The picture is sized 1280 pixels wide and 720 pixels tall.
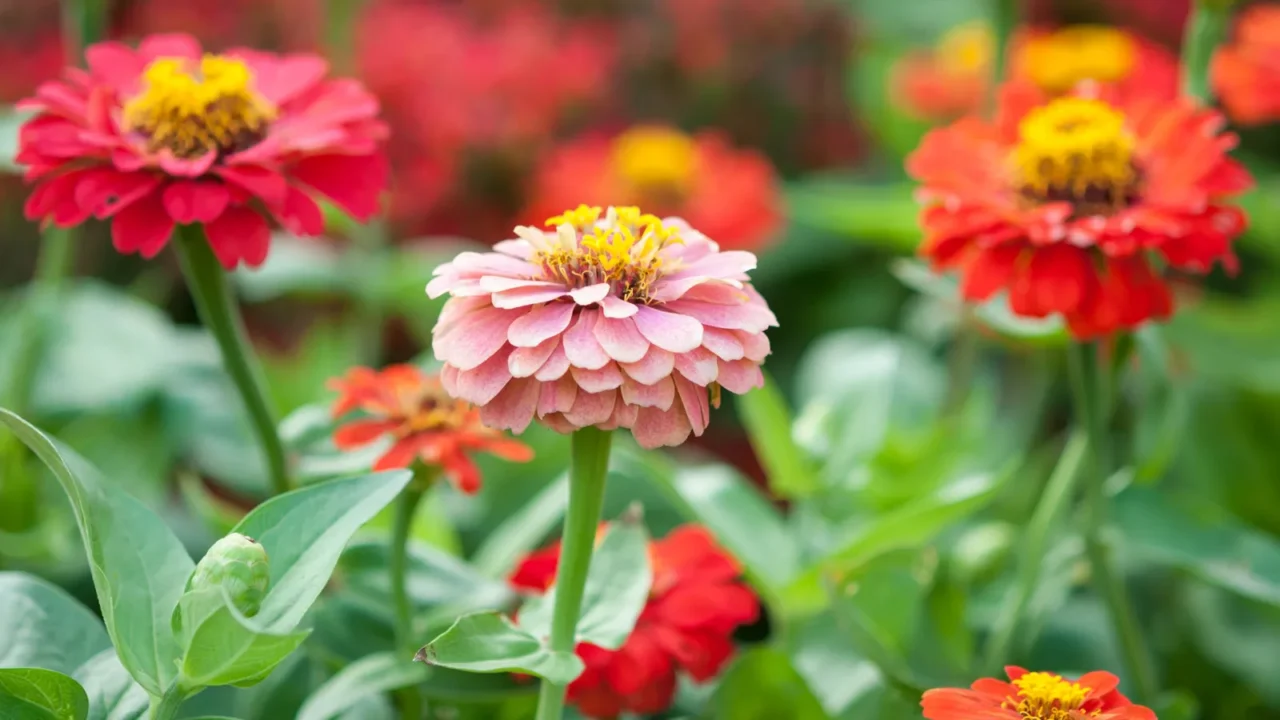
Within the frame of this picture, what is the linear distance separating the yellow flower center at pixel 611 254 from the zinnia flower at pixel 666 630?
179mm

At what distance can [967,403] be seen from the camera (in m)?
0.87

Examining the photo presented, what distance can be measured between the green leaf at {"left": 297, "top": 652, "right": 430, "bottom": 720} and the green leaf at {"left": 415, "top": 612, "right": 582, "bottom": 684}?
0.08 meters

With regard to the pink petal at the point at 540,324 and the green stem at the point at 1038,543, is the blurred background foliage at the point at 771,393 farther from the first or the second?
the pink petal at the point at 540,324

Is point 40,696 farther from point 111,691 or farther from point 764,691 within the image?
point 764,691

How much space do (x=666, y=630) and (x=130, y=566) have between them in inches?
9.3

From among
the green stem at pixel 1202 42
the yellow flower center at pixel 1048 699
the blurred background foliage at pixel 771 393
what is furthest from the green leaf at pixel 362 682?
the green stem at pixel 1202 42

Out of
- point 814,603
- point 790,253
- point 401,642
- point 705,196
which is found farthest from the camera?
point 790,253

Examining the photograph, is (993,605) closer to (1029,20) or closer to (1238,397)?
(1238,397)

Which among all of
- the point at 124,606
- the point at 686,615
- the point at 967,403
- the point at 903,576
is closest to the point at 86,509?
the point at 124,606

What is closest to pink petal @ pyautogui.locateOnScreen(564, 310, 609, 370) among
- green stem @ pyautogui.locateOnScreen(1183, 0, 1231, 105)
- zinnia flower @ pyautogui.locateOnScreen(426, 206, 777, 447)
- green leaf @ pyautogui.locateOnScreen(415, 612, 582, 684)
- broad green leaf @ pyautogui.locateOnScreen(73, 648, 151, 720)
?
zinnia flower @ pyautogui.locateOnScreen(426, 206, 777, 447)

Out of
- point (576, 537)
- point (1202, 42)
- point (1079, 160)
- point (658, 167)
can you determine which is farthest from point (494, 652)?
point (658, 167)

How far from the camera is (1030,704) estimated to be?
1.34ft

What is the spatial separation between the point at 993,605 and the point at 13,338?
2.18 feet

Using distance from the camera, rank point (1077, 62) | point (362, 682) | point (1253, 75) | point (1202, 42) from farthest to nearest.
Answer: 1. point (1077, 62)
2. point (1253, 75)
3. point (1202, 42)
4. point (362, 682)
